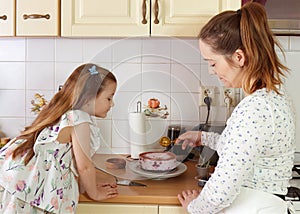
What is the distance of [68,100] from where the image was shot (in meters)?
1.73

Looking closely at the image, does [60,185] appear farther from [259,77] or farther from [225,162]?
[259,77]

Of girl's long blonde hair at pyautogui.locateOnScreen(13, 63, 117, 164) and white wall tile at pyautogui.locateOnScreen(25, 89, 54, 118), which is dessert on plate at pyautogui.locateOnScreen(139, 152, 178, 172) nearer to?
girl's long blonde hair at pyautogui.locateOnScreen(13, 63, 117, 164)

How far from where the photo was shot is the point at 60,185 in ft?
5.50

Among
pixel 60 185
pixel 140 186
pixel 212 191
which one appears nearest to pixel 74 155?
pixel 60 185

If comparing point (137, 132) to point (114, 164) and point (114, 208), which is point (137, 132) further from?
point (114, 208)

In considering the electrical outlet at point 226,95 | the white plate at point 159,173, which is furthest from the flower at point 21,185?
the electrical outlet at point 226,95

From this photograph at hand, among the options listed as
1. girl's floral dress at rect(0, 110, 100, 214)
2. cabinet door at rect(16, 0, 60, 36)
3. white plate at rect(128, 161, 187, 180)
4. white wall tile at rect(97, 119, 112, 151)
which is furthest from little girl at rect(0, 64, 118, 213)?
white wall tile at rect(97, 119, 112, 151)

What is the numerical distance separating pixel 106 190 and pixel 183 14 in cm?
74

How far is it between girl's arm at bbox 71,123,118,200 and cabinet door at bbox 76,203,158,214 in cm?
4

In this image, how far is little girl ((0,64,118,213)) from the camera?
5.46 feet

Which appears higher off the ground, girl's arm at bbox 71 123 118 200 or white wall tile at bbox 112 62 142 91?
white wall tile at bbox 112 62 142 91

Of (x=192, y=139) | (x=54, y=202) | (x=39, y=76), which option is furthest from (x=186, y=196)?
(x=39, y=76)

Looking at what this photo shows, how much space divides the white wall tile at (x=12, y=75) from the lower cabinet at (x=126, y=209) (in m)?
0.83

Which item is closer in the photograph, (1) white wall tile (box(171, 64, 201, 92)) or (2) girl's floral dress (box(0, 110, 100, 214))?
(2) girl's floral dress (box(0, 110, 100, 214))
